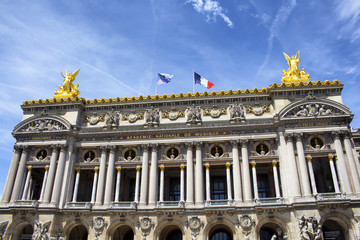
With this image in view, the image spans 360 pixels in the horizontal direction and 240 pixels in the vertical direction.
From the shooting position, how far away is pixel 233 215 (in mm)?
34938

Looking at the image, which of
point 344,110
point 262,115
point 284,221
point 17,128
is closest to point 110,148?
point 17,128

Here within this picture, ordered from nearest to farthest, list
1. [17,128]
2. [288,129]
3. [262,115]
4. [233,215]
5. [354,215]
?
[354,215]
[233,215]
[288,129]
[262,115]
[17,128]

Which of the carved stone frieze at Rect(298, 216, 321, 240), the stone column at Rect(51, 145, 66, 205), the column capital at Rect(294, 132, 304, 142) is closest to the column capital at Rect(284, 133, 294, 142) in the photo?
the column capital at Rect(294, 132, 304, 142)

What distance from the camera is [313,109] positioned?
125 ft

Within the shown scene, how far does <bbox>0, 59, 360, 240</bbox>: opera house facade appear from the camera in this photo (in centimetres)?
3469

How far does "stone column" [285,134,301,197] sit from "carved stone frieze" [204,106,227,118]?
26.6 feet

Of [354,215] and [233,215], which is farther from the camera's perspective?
[233,215]

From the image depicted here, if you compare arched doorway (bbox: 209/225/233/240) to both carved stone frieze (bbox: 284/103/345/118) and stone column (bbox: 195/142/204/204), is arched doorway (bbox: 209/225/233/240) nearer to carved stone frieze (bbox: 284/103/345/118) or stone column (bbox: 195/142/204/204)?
stone column (bbox: 195/142/204/204)

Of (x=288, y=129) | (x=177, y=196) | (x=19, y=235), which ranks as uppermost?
(x=288, y=129)

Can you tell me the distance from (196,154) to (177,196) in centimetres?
604

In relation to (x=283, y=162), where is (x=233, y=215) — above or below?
below

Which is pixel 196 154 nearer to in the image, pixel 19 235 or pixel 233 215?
pixel 233 215

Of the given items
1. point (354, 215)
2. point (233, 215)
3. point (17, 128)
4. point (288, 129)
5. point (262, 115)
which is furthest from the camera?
point (17, 128)

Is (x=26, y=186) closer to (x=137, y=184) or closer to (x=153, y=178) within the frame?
(x=137, y=184)
